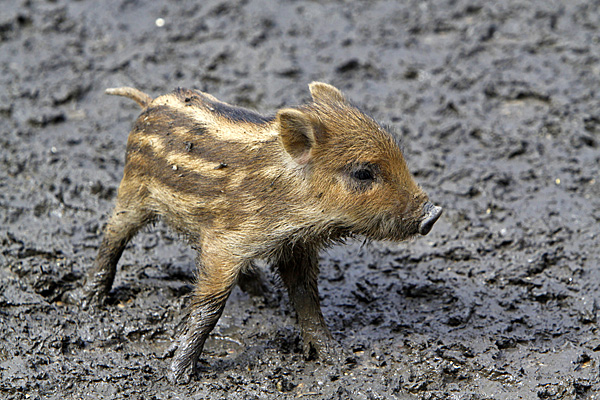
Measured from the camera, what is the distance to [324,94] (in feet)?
14.5

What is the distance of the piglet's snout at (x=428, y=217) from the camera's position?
157 inches

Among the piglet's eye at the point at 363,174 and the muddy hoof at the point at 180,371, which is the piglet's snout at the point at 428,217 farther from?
the muddy hoof at the point at 180,371

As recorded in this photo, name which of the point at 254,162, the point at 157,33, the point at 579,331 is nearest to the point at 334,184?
the point at 254,162

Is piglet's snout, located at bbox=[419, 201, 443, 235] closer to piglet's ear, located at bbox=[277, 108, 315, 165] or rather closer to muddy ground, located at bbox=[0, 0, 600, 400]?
piglet's ear, located at bbox=[277, 108, 315, 165]

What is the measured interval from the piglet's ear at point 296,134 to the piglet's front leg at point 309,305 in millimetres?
754

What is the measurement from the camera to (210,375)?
171 inches

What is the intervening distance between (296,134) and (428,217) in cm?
88

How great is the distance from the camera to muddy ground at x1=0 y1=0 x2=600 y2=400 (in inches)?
174

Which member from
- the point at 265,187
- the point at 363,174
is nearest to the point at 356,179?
the point at 363,174

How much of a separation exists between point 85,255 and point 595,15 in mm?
6108

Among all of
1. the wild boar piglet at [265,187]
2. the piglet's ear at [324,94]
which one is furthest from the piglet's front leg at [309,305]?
the piglet's ear at [324,94]

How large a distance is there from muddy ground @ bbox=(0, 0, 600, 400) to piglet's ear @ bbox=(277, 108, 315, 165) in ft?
3.80

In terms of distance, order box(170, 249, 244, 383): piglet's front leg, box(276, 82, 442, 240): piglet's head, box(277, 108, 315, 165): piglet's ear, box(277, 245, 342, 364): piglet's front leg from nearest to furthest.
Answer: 1. box(277, 108, 315, 165): piglet's ear
2. box(276, 82, 442, 240): piglet's head
3. box(170, 249, 244, 383): piglet's front leg
4. box(277, 245, 342, 364): piglet's front leg

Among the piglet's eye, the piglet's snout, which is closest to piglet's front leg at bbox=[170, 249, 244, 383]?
the piglet's eye
